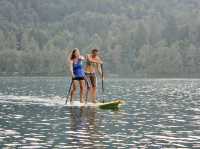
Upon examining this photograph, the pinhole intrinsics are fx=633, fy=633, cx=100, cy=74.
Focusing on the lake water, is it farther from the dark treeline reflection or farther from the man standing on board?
the man standing on board

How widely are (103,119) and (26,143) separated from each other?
27.3ft

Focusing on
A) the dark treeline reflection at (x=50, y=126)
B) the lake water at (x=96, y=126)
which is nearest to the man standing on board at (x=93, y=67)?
the lake water at (x=96, y=126)

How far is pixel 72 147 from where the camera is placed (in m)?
21.1

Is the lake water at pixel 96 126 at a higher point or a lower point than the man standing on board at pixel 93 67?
lower

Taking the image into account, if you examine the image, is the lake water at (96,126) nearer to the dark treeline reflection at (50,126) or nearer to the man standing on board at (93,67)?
the dark treeline reflection at (50,126)

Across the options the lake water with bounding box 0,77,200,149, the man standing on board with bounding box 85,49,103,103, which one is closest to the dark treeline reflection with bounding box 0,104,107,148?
the lake water with bounding box 0,77,200,149

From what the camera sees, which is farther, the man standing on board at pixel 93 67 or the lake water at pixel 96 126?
the man standing on board at pixel 93 67

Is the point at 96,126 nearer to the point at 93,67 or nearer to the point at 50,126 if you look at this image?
the point at 50,126

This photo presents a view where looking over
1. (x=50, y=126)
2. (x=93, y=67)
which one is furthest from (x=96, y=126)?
(x=93, y=67)

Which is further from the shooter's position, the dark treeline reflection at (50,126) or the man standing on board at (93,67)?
the man standing on board at (93,67)

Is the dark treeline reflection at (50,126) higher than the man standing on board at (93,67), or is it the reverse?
the man standing on board at (93,67)

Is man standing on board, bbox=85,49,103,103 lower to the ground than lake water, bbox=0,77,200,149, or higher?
higher

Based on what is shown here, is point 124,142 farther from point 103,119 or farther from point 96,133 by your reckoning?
point 103,119

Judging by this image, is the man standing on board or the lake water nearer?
the lake water
